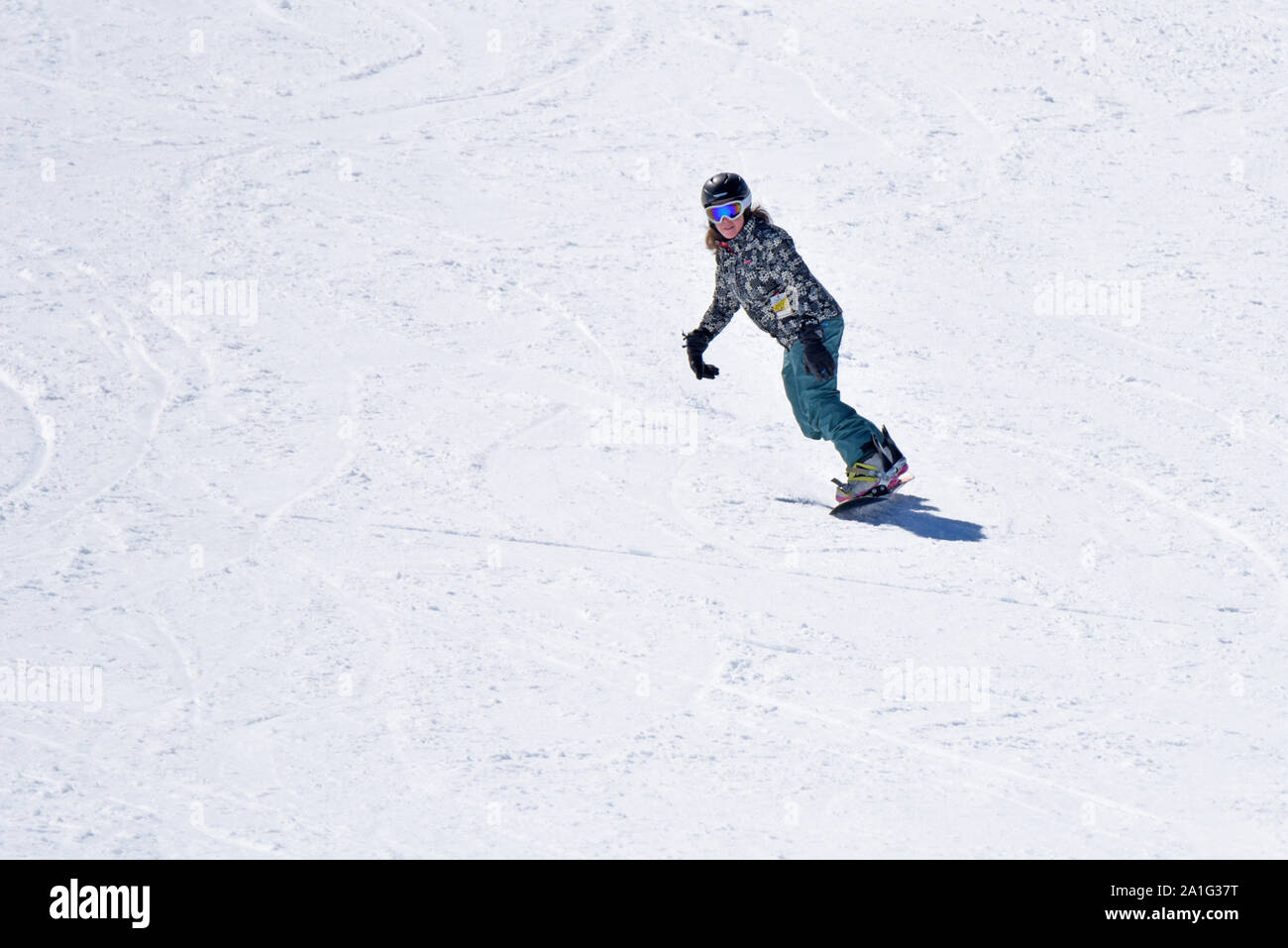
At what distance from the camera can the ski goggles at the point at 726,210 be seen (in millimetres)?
7133

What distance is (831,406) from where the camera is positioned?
7.43m

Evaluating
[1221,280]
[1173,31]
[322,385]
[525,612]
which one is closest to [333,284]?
[322,385]

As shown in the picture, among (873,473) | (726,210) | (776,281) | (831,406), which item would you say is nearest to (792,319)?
(776,281)

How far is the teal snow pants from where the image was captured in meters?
7.40

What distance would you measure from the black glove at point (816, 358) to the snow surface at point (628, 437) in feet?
2.46

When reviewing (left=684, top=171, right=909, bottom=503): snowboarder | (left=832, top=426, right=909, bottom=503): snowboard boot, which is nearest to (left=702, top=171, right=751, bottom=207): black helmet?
(left=684, top=171, right=909, bottom=503): snowboarder

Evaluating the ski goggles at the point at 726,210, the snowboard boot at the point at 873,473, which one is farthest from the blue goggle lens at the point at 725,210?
the snowboard boot at the point at 873,473

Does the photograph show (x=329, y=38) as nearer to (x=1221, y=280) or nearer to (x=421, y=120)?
(x=421, y=120)

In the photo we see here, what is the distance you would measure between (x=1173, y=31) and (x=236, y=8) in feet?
28.9

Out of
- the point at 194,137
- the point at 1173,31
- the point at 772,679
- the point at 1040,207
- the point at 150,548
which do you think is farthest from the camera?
the point at 1173,31

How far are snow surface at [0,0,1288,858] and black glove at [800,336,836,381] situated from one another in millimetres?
751

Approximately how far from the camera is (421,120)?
41.1 feet

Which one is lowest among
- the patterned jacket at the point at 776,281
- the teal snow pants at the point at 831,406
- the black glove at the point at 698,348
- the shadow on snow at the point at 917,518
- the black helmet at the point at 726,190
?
the shadow on snow at the point at 917,518

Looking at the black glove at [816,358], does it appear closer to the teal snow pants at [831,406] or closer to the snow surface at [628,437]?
the teal snow pants at [831,406]
